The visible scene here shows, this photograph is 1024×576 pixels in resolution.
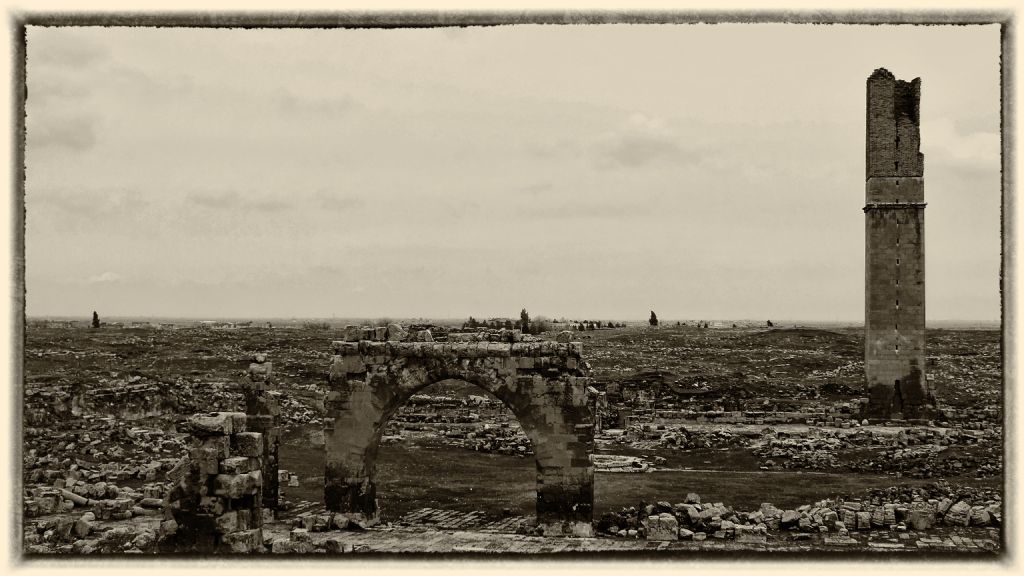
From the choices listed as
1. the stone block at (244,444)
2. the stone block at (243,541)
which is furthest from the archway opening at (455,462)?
the stone block at (244,444)

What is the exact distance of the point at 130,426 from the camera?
20.5 meters

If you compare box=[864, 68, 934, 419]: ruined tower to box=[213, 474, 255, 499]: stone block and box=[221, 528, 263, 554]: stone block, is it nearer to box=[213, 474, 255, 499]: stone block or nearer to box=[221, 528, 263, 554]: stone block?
box=[221, 528, 263, 554]: stone block

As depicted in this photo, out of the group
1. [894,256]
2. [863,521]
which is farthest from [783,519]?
[894,256]

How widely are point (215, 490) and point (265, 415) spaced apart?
6.16 meters

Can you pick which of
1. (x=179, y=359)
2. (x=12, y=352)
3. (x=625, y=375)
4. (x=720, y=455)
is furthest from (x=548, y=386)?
(x=625, y=375)

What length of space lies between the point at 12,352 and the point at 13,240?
1273 mm

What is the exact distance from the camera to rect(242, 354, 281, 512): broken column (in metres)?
14.6

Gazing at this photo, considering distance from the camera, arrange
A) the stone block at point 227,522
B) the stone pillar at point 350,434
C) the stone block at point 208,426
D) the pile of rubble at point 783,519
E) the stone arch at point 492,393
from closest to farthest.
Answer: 1. the stone block at point 208,426
2. the stone block at point 227,522
3. the pile of rubble at point 783,519
4. the stone arch at point 492,393
5. the stone pillar at point 350,434

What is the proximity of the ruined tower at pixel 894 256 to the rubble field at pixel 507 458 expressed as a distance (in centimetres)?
78

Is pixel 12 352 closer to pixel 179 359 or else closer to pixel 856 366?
pixel 179 359

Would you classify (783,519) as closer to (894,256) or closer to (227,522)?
(227,522)

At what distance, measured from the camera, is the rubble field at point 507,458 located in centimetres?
1340

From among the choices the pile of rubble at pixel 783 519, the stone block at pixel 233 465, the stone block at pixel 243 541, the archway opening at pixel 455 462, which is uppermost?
the stone block at pixel 233 465

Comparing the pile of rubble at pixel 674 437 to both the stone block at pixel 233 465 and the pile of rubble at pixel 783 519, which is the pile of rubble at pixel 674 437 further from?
the stone block at pixel 233 465
